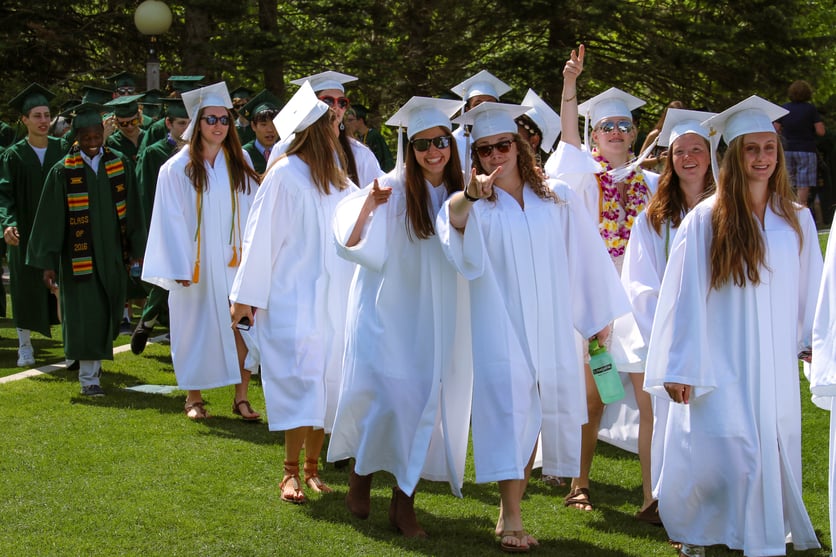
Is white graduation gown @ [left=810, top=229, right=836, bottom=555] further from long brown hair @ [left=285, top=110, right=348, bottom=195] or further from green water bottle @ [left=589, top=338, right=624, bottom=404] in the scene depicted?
long brown hair @ [left=285, top=110, right=348, bottom=195]

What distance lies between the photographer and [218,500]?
22.1 feet

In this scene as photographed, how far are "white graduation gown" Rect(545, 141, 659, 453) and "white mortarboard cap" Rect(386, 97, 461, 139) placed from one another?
0.96 metres

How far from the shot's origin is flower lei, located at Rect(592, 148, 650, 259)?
24.4ft

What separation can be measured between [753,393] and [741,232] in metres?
0.72

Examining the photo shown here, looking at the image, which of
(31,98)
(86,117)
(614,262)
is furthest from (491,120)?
(31,98)

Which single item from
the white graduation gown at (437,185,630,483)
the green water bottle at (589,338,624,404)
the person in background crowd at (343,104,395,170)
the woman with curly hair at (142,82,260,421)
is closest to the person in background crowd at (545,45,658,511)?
the green water bottle at (589,338,624,404)

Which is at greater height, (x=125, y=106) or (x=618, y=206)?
(x=125, y=106)

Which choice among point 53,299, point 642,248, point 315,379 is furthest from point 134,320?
point 642,248

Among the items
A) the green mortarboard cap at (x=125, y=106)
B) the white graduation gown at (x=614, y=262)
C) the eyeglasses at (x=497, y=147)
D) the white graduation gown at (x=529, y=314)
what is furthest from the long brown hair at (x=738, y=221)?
the green mortarboard cap at (x=125, y=106)

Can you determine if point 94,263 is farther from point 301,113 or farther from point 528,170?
point 528,170

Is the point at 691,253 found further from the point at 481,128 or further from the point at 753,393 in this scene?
the point at 481,128

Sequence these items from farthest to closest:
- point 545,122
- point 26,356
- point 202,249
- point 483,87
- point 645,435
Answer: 1. point 26,356
2. point 202,249
3. point 483,87
4. point 545,122
5. point 645,435

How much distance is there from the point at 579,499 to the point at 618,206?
5.79 ft

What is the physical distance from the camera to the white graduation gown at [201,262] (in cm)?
885
